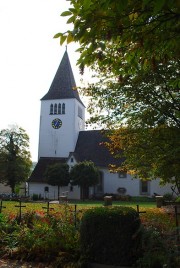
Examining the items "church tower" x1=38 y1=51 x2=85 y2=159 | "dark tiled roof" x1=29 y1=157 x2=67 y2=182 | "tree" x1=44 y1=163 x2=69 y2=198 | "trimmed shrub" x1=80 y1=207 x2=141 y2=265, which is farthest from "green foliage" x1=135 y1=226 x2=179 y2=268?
"church tower" x1=38 y1=51 x2=85 y2=159

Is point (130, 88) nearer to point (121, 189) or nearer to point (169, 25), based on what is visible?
point (169, 25)

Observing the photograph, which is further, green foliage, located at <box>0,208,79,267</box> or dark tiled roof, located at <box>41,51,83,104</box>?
dark tiled roof, located at <box>41,51,83,104</box>

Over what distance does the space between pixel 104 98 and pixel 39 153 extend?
42430 millimetres

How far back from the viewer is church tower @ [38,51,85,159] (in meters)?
56.5

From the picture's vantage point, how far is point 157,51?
524 cm

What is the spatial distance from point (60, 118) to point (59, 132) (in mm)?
2550

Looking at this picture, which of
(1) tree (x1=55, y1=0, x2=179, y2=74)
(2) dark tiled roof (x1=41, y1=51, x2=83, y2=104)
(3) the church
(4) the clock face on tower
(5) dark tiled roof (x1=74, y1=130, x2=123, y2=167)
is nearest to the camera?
(1) tree (x1=55, y1=0, x2=179, y2=74)

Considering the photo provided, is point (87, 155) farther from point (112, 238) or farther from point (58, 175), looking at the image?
point (112, 238)

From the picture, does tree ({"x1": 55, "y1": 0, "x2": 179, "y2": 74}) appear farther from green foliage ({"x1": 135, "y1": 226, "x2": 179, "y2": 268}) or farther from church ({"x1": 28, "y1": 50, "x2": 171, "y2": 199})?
church ({"x1": 28, "y1": 50, "x2": 171, "y2": 199})

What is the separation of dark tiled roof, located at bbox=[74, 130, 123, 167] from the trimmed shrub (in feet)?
142

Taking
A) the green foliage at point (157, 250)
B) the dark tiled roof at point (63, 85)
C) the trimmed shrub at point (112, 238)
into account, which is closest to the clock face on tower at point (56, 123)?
the dark tiled roof at point (63, 85)

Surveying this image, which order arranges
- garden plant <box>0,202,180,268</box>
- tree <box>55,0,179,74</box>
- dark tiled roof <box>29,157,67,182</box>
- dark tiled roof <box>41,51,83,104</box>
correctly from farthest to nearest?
1. dark tiled roof <box>41,51,83,104</box>
2. dark tiled roof <box>29,157,67,182</box>
3. garden plant <box>0,202,180,268</box>
4. tree <box>55,0,179,74</box>

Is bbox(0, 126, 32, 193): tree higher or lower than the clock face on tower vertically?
lower

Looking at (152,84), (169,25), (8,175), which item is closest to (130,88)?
(152,84)
